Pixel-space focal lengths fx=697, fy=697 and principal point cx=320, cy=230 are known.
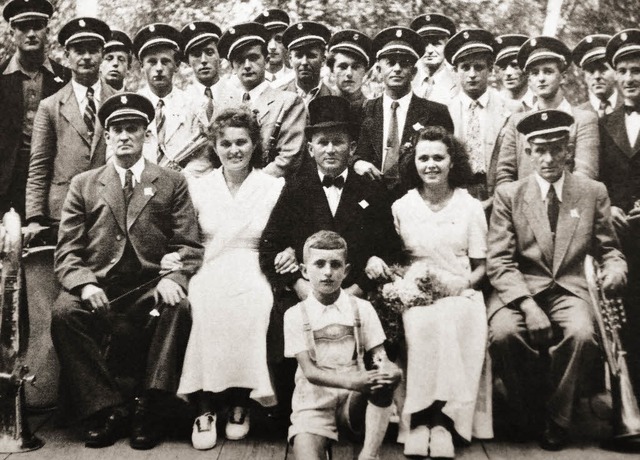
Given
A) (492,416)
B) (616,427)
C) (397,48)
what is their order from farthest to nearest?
(397,48)
(492,416)
(616,427)

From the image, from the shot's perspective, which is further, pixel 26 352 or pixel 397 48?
pixel 397 48

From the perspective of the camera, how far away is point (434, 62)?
4.62 meters

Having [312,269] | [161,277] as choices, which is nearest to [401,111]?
[312,269]

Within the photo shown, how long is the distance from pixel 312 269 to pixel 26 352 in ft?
6.05

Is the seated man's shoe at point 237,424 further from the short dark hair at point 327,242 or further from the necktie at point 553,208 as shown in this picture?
the necktie at point 553,208

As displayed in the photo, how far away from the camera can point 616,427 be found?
3.64m

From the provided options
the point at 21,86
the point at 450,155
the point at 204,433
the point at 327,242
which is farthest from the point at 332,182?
the point at 21,86

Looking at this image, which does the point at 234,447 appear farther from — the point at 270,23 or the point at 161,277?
the point at 270,23

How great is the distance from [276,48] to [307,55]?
0.77 feet

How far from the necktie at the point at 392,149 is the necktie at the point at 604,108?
134cm

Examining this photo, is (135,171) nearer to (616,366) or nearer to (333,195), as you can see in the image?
(333,195)

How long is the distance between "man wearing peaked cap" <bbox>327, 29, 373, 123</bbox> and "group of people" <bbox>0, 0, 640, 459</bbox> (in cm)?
1

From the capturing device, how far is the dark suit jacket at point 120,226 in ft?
13.4

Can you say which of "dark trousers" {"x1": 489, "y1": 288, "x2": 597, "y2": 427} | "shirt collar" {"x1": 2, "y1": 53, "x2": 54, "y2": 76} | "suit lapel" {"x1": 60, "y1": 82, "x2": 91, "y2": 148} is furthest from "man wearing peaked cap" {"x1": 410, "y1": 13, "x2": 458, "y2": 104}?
"shirt collar" {"x1": 2, "y1": 53, "x2": 54, "y2": 76}
